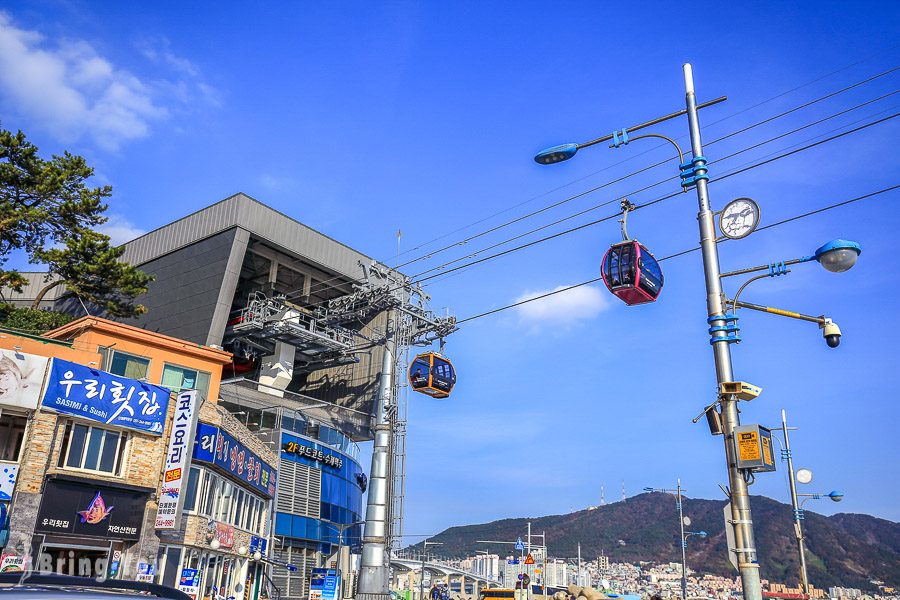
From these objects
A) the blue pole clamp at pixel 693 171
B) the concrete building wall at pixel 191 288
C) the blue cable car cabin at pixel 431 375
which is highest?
the concrete building wall at pixel 191 288

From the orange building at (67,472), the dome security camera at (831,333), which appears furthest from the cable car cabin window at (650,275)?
the orange building at (67,472)

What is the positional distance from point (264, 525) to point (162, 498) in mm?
11405

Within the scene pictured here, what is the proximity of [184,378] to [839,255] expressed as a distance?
27.6m

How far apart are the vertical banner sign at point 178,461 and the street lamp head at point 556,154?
16.4 metres

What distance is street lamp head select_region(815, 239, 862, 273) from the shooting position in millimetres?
11008

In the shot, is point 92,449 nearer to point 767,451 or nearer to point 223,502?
point 223,502

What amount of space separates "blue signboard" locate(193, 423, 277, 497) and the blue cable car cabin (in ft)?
33.5

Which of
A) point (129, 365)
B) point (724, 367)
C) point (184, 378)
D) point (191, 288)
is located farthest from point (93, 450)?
point (191, 288)

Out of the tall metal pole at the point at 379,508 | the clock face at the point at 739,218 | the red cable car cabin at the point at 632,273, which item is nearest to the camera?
the clock face at the point at 739,218

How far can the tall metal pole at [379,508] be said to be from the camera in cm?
3725

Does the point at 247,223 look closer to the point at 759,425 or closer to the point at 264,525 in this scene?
the point at 264,525

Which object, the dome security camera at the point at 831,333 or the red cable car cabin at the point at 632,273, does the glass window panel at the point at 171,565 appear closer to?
the red cable car cabin at the point at 632,273

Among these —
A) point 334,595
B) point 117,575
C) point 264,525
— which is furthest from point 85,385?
point 334,595

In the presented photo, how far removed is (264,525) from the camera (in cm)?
3406
